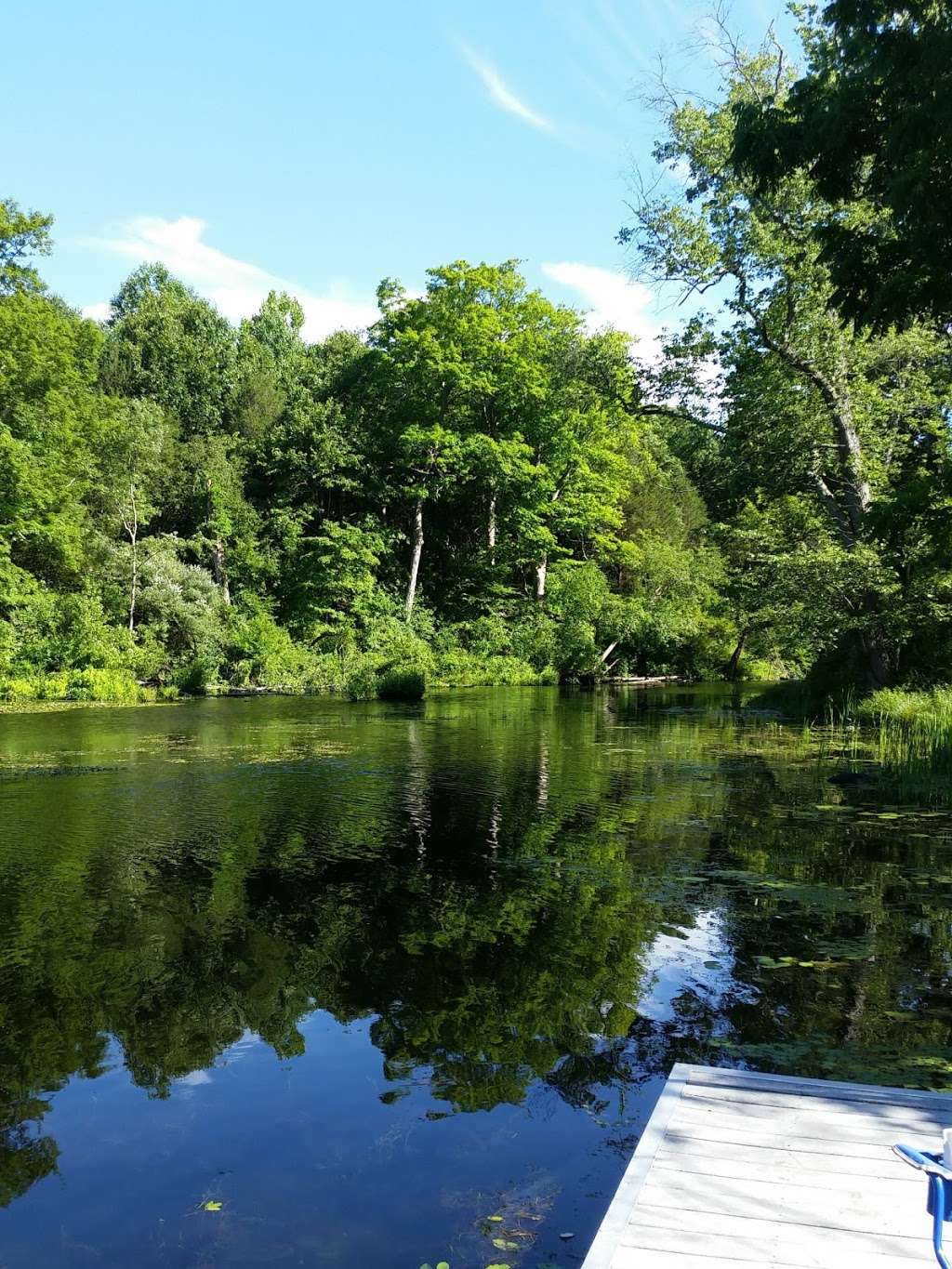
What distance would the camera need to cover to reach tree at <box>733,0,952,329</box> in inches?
332

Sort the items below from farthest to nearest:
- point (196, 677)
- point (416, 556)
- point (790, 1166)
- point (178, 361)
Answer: point (178, 361)
point (416, 556)
point (196, 677)
point (790, 1166)

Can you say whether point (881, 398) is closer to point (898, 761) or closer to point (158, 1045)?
point (898, 761)

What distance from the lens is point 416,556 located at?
41.7 metres

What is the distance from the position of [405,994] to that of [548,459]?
39.9 metres

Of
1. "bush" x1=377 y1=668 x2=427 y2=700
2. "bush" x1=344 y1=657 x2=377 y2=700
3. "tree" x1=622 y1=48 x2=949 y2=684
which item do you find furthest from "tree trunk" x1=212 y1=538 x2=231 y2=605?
"tree" x1=622 y1=48 x2=949 y2=684

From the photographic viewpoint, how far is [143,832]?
10.9m

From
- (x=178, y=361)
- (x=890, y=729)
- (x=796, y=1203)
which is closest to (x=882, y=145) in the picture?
(x=796, y=1203)

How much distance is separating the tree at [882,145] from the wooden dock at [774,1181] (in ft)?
25.5

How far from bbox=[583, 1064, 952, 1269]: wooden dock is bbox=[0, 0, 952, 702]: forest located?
782 centimetres

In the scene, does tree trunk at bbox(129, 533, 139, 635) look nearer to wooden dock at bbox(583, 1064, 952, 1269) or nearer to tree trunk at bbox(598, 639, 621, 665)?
tree trunk at bbox(598, 639, 621, 665)

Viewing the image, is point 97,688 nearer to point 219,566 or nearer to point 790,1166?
point 219,566

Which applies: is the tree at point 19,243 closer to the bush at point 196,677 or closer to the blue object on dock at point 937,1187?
the bush at point 196,677

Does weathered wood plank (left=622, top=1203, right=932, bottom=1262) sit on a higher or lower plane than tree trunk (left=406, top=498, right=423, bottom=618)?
lower

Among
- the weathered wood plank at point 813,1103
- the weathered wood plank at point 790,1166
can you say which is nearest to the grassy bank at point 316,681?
the weathered wood plank at point 813,1103
